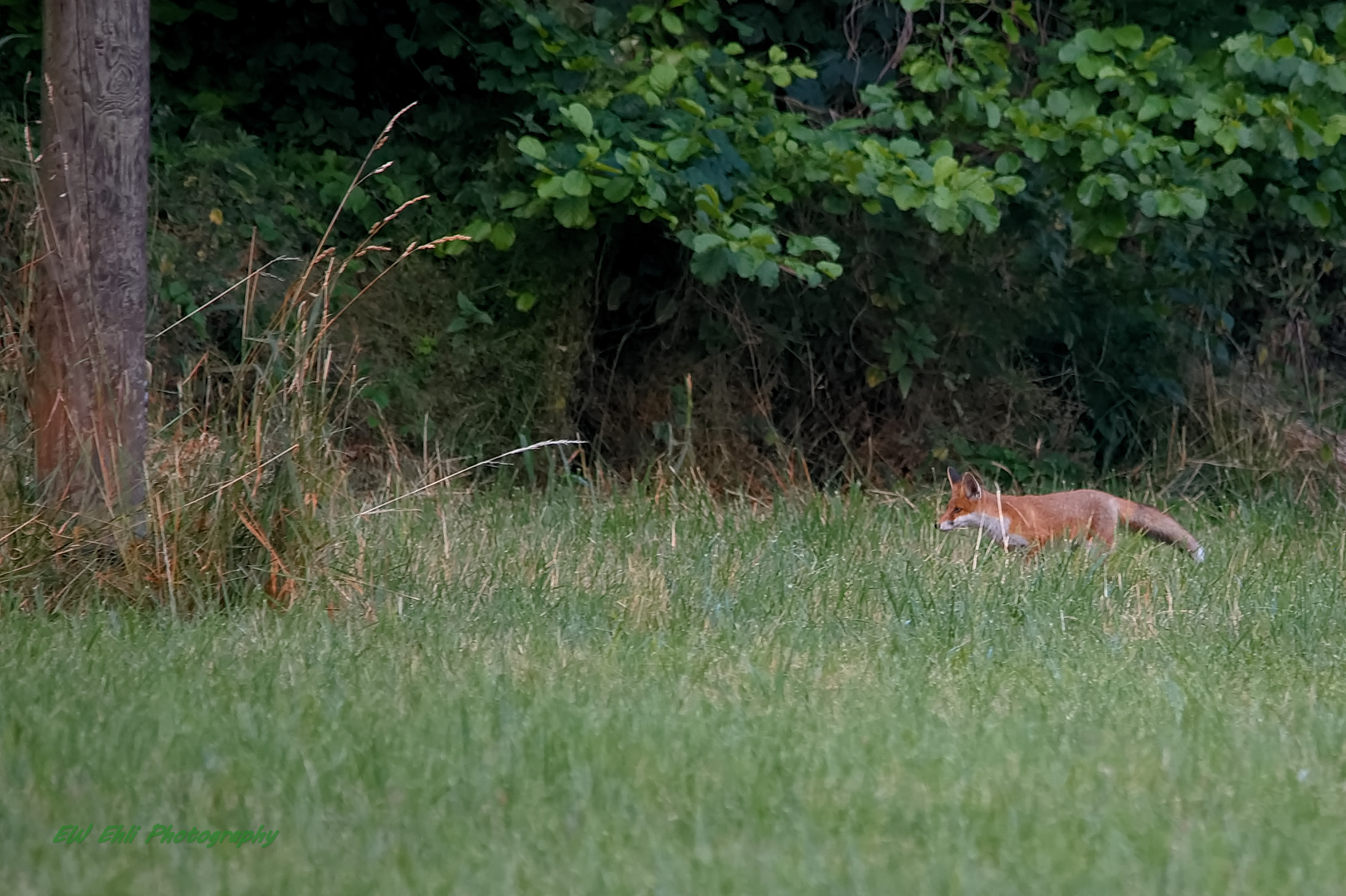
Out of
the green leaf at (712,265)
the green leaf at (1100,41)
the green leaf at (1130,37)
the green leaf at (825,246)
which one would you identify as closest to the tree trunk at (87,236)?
the green leaf at (712,265)

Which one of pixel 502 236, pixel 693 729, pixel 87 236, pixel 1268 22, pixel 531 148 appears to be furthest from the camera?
pixel 502 236

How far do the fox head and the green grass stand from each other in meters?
1.20

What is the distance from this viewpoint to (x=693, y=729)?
4316mm

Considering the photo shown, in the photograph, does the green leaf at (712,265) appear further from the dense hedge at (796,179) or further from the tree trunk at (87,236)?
the tree trunk at (87,236)

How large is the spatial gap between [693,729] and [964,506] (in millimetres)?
4435

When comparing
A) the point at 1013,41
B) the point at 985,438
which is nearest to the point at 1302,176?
the point at 1013,41

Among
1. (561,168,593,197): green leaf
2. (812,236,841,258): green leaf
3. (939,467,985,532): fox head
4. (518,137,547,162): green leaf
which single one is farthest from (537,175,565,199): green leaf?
(939,467,985,532): fox head

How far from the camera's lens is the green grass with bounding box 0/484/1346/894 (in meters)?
3.40

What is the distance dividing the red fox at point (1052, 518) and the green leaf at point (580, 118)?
2.89m

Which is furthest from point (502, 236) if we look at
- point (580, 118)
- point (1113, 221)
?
point (1113, 221)

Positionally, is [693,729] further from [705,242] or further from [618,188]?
[618,188]

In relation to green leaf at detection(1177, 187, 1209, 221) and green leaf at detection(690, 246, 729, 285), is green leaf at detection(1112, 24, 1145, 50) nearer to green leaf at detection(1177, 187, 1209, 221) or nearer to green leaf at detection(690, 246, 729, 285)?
green leaf at detection(1177, 187, 1209, 221)

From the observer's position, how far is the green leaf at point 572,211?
891 centimetres

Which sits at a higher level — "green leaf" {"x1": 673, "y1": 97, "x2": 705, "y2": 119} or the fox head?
"green leaf" {"x1": 673, "y1": 97, "x2": 705, "y2": 119}
